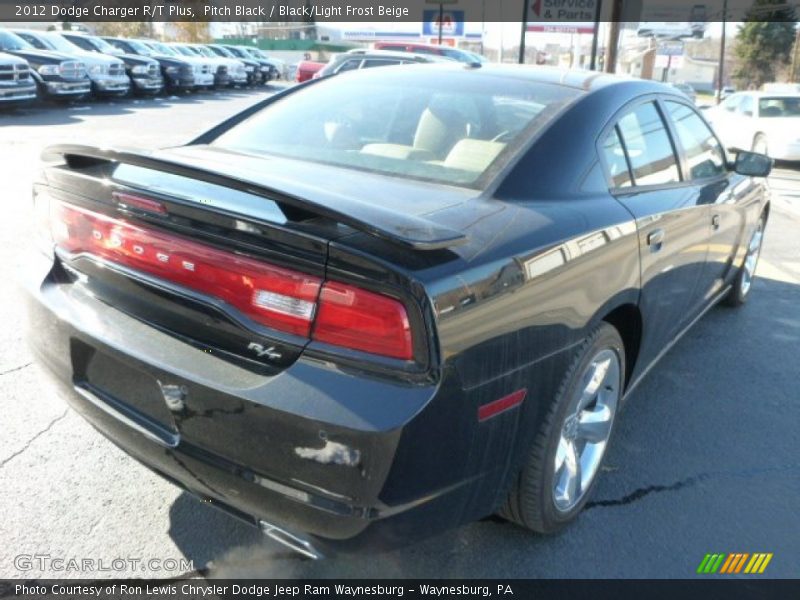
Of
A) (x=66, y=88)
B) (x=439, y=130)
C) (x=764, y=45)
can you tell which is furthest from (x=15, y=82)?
(x=764, y=45)

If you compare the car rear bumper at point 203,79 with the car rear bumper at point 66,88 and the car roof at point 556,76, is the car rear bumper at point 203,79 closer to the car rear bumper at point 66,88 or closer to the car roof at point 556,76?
the car rear bumper at point 66,88

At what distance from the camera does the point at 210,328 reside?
6.36 feet

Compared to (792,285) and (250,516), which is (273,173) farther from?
(792,285)

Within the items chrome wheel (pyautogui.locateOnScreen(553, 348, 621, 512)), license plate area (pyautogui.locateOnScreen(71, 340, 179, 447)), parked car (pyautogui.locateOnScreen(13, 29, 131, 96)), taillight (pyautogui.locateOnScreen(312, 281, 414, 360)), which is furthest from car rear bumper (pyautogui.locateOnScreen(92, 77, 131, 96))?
taillight (pyautogui.locateOnScreen(312, 281, 414, 360))

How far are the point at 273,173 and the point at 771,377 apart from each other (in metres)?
3.27

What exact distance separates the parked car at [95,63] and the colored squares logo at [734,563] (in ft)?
61.3

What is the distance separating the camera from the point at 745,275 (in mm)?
5109

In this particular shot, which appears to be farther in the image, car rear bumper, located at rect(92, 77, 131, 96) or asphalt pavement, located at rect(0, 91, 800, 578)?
car rear bumper, located at rect(92, 77, 131, 96)

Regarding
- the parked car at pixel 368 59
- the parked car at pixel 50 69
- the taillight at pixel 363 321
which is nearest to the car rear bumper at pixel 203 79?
the parked car at pixel 50 69

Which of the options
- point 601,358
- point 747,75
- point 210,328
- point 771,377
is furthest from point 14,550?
point 747,75

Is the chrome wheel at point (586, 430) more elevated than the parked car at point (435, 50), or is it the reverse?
the parked car at point (435, 50)

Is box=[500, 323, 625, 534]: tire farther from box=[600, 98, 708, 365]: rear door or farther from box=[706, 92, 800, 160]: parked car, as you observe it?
box=[706, 92, 800, 160]: parked car

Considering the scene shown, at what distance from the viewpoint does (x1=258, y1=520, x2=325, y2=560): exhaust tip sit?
1849mm

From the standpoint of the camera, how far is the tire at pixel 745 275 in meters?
4.96
